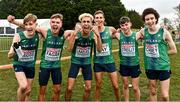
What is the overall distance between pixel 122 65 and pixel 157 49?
3.92 feet

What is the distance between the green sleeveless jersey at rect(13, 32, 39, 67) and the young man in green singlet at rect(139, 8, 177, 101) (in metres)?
2.32

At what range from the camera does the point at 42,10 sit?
74.9 metres

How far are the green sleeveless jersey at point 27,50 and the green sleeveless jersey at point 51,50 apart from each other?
23cm

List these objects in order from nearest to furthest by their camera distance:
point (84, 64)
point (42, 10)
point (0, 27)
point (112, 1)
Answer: point (84, 64), point (0, 27), point (42, 10), point (112, 1)

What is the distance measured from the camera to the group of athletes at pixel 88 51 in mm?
7266

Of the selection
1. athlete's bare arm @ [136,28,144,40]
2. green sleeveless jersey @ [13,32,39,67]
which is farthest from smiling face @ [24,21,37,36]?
athlete's bare arm @ [136,28,144,40]

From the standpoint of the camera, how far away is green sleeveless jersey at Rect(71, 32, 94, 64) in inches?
305

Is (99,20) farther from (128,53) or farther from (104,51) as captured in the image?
(128,53)

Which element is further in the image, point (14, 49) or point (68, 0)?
point (68, 0)

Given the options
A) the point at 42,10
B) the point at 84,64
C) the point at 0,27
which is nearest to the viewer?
the point at 84,64

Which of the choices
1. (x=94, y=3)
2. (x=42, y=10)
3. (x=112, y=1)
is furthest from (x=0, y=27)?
(x=112, y=1)

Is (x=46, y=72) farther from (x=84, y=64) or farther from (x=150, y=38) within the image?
(x=150, y=38)

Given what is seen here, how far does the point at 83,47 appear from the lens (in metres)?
7.77

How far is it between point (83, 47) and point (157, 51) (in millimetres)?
1585
